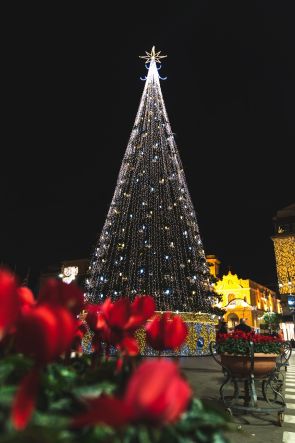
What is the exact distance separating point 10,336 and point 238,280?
56.7m

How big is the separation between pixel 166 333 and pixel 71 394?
1.40 ft

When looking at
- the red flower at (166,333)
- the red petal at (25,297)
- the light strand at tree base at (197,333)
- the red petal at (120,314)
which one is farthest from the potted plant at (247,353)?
the light strand at tree base at (197,333)

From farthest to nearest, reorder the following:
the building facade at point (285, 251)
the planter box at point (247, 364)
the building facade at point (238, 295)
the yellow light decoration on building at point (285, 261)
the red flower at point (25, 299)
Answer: the building facade at point (238, 295), the building facade at point (285, 251), the yellow light decoration on building at point (285, 261), the planter box at point (247, 364), the red flower at point (25, 299)

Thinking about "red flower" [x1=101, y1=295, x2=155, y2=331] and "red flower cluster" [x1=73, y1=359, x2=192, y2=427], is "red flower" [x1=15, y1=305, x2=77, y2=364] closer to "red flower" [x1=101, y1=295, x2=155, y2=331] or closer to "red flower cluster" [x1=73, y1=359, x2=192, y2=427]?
"red flower cluster" [x1=73, y1=359, x2=192, y2=427]

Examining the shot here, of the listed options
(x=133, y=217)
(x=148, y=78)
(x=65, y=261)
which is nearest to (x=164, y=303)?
(x=133, y=217)

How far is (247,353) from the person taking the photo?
16.6 ft

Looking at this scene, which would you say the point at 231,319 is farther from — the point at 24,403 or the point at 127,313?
the point at 24,403

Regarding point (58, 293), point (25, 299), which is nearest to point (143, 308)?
point (25, 299)

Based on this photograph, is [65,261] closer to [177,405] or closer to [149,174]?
[149,174]

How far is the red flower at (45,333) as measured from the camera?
0.66 m

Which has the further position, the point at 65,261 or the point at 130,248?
the point at 65,261

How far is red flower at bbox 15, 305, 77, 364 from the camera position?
659mm

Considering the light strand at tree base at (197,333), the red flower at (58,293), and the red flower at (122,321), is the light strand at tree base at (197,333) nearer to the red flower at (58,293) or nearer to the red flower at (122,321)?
the red flower at (122,321)

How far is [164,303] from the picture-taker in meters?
16.3
